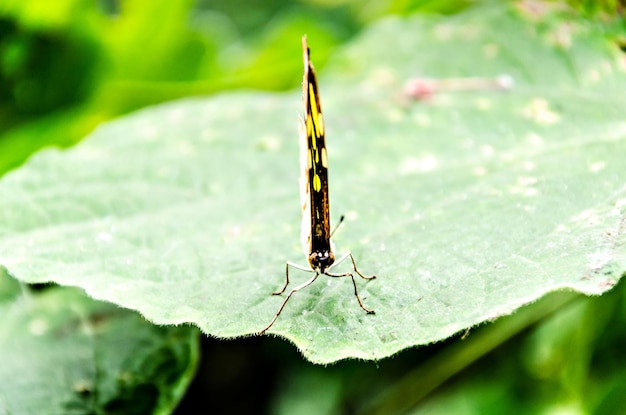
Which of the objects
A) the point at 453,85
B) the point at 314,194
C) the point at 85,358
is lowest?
the point at 85,358

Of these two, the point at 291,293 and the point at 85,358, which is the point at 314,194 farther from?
the point at 85,358

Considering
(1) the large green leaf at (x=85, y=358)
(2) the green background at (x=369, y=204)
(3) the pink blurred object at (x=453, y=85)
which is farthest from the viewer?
(3) the pink blurred object at (x=453, y=85)

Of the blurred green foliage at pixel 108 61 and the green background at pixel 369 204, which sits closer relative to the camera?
the green background at pixel 369 204

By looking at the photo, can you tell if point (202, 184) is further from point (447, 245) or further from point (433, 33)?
point (433, 33)

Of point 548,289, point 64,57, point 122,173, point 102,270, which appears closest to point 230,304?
point 102,270

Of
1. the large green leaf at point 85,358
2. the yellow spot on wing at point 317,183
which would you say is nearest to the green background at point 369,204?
the large green leaf at point 85,358

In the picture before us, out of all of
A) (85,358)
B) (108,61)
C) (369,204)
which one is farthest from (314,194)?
(108,61)

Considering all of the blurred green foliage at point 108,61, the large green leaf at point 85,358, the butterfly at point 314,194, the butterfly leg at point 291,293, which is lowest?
the large green leaf at point 85,358

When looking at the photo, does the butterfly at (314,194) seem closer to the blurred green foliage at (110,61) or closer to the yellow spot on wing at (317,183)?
the yellow spot on wing at (317,183)
